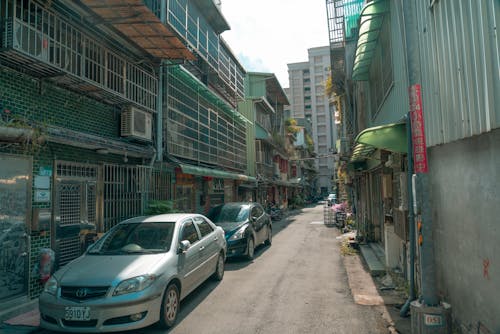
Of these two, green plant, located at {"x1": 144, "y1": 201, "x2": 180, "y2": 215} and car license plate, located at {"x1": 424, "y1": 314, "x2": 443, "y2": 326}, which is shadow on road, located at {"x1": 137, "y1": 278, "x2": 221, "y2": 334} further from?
car license plate, located at {"x1": 424, "y1": 314, "x2": 443, "y2": 326}

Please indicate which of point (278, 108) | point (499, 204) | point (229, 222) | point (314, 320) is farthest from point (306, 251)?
point (278, 108)

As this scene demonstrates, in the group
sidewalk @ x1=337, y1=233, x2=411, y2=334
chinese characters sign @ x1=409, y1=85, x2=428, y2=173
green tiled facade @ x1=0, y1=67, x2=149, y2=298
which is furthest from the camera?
green tiled facade @ x1=0, y1=67, x2=149, y2=298

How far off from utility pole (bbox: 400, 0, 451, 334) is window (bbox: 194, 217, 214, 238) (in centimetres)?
434

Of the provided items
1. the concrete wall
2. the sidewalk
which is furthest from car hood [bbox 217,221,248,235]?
the concrete wall

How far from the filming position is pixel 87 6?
302 inches

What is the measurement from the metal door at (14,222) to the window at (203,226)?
3.21 meters

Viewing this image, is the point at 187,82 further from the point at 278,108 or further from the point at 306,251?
the point at 278,108

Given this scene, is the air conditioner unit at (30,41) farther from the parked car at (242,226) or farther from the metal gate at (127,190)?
the parked car at (242,226)

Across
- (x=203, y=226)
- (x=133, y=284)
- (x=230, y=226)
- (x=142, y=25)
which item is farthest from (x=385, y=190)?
(x=142, y=25)

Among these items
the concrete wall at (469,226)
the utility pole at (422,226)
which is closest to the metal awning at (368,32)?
the utility pole at (422,226)

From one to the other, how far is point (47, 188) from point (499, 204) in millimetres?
7492

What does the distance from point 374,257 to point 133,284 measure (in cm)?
701

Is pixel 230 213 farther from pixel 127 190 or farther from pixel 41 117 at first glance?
pixel 41 117

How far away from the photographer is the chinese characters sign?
4.24 metres
